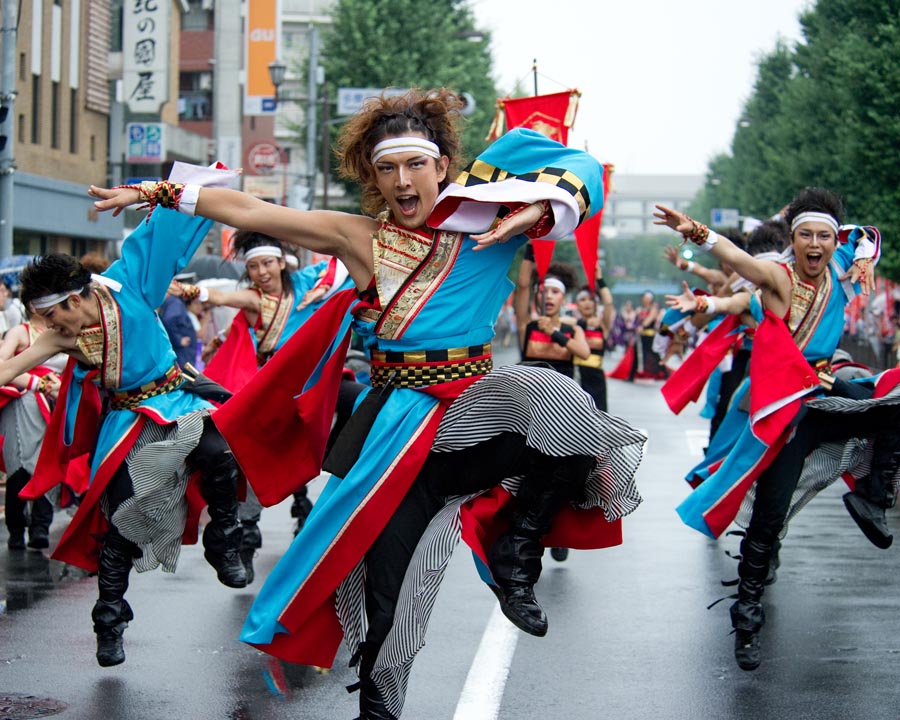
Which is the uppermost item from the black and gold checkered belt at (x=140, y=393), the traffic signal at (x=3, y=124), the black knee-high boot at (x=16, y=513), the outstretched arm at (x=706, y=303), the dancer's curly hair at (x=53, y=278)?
the traffic signal at (x=3, y=124)

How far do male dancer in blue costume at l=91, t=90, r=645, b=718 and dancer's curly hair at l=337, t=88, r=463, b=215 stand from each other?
0.01 metres

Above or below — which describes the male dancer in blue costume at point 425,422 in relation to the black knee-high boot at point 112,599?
above

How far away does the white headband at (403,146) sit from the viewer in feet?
16.6

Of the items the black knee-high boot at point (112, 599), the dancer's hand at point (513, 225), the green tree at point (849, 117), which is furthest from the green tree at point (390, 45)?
the dancer's hand at point (513, 225)

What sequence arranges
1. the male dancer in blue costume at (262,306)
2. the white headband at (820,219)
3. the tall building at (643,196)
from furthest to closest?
the tall building at (643,196)
the male dancer in blue costume at (262,306)
the white headband at (820,219)

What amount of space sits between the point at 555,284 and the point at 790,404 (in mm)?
4835

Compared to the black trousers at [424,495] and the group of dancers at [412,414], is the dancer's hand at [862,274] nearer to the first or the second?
the group of dancers at [412,414]

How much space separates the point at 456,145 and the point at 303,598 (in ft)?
5.37

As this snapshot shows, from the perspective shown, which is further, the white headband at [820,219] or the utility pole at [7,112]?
the utility pole at [7,112]

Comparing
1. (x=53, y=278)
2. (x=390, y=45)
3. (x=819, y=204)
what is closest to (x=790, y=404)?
(x=819, y=204)

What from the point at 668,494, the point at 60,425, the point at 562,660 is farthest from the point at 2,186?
the point at 562,660

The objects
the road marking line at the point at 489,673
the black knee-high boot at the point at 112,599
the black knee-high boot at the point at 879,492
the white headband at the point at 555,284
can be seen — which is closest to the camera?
the road marking line at the point at 489,673

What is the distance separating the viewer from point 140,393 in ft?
22.5

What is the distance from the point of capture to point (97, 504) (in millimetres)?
6977
